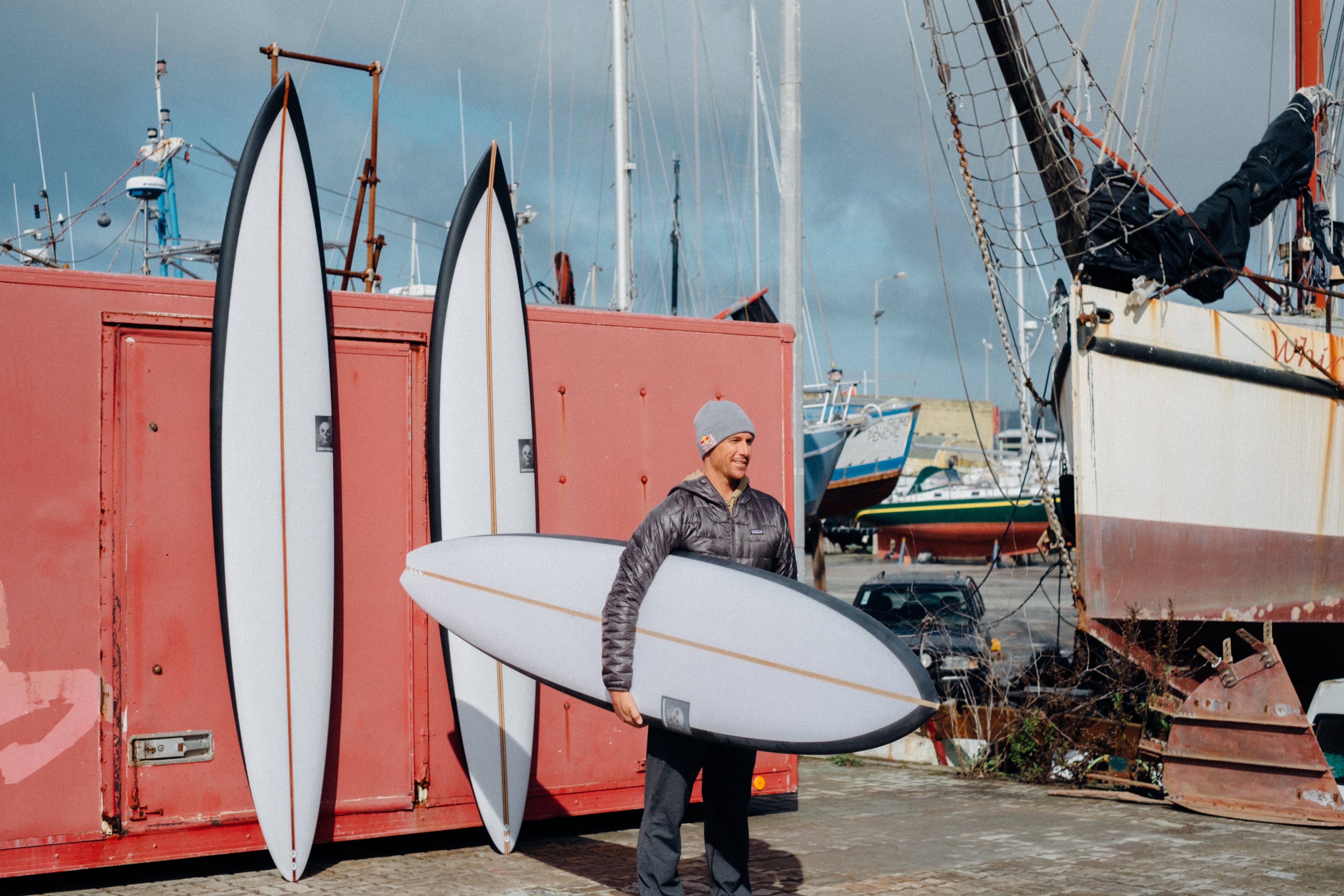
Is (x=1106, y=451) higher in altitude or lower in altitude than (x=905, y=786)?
higher

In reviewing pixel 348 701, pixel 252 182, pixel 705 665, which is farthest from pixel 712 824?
pixel 252 182

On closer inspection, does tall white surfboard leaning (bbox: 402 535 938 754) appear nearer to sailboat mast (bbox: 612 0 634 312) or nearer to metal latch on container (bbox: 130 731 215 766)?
metal latch on container (bbox: 130 731 215 766)

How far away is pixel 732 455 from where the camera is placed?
10.8 ft

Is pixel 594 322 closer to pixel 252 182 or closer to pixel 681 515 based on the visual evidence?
pixel 252 182

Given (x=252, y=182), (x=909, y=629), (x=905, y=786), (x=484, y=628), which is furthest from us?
(x=909, y=629)

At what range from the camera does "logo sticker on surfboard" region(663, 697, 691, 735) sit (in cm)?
320

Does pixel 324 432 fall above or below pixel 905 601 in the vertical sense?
above

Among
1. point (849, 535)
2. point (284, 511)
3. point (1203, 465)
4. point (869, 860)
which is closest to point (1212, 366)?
point (1203, 465)

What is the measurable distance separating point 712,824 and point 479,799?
1581mm

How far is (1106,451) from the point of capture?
7.31 meters

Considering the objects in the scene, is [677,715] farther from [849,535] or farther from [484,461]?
[849,535]

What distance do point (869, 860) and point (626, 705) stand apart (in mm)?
1838

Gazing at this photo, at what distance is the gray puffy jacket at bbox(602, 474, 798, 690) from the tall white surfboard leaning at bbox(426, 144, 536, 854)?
1351 mm

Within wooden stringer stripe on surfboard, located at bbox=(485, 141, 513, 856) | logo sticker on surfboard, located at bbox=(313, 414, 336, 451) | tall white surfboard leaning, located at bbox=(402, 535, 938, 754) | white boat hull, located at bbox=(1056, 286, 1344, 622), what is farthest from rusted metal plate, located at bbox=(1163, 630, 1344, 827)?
logo sticker on surfboard, located at bbox=(313, 414, 336, 451)
